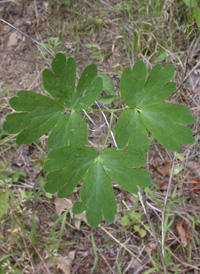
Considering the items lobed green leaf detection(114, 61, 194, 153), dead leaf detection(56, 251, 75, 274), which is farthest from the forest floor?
lobed green leaf detection(114, 61, 194, 153)

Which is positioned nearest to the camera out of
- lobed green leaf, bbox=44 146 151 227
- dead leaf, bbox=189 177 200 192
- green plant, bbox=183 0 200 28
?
lobed green leaf, bbox=44 146 151 227

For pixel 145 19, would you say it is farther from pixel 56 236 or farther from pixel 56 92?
pixel 56 236

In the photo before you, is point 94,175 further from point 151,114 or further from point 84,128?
point 151,114

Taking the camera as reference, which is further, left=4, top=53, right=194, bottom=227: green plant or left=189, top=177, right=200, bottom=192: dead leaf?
left=189, top=177, right=200, bottom=192: dead leaf

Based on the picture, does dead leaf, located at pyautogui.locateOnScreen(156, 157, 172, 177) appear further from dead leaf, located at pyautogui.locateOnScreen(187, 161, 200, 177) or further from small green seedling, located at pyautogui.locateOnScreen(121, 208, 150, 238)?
small green seedling, located at pyautogui.locateOnScreen(121, 208, 150, 238)

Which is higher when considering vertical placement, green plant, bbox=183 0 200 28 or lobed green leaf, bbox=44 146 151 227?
green plant, bbox=183 0 200 28

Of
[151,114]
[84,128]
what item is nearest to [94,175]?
[84,128]

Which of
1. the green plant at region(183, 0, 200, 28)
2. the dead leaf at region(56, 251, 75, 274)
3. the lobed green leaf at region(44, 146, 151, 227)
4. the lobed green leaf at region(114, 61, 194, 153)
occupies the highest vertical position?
the green plant at region(183, 0, 200, 28)
